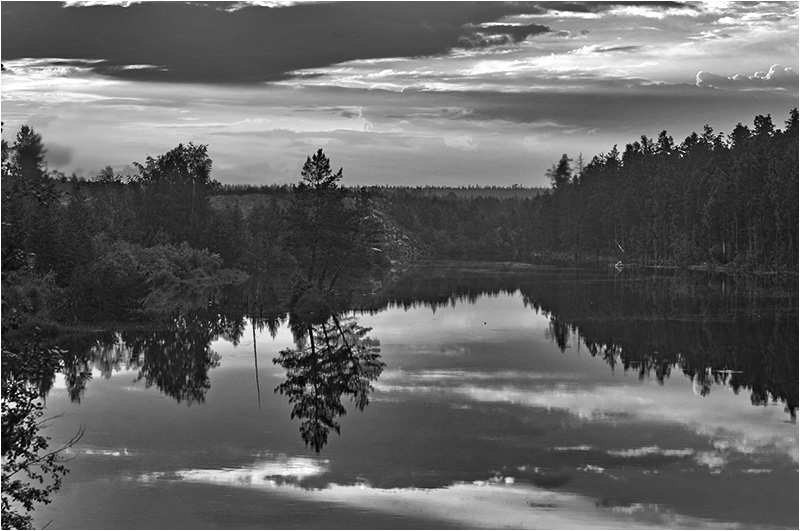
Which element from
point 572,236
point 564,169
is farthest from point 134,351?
point 564,169

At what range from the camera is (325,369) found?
37594mm

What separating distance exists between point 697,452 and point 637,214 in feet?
397

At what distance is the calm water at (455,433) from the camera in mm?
19812

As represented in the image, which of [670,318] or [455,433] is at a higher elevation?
[455,433]

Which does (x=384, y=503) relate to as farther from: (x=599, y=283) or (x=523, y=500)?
(x=599, y=283)

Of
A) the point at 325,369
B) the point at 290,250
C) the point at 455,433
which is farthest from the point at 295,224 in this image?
the point at 455,433

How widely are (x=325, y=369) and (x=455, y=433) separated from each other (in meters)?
11.7

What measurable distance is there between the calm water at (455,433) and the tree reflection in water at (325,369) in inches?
21.4

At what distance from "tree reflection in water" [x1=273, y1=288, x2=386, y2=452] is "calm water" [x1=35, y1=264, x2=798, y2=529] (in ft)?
1.79

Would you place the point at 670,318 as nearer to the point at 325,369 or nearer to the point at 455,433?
the point at 325,369

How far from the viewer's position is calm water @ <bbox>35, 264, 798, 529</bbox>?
780 inches

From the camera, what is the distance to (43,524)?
19.0 metres

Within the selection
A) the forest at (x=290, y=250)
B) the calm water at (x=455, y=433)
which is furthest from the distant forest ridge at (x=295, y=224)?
the calm water at (x=455, y=433)

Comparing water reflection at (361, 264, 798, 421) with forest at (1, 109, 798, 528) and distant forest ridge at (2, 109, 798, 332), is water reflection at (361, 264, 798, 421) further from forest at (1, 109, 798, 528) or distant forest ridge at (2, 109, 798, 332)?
distant forest ridge at (2, 109, 798, 332)
